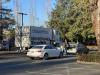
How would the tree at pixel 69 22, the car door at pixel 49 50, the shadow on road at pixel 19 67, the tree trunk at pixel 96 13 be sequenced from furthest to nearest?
the tree at pixel 69 22 → the car door at pixel 49 50 → the tree trunk at pixel 96 13 → the shadow on road at pixel 19 67

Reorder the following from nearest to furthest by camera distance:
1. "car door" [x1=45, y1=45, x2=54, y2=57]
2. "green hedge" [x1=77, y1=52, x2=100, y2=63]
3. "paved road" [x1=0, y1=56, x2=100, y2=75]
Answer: "paved road" [x1=0, y1=56, x2=100, y2=75] < "green hedge" [x1=77, y1=52, x2=100, y2=63] < "car door" [x1=45, y1=45, x2=54, y2=57]

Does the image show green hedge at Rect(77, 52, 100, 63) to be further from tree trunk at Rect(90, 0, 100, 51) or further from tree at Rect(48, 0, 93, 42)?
tree at Rect(48, 0, 93, 42)

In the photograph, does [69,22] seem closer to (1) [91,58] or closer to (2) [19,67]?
(1) [91,58]

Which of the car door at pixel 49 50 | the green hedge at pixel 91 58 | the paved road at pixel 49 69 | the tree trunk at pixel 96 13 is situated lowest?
the paved road at pixel 49 69

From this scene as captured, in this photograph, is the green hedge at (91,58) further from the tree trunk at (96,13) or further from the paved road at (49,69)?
the paved road at (49,69)

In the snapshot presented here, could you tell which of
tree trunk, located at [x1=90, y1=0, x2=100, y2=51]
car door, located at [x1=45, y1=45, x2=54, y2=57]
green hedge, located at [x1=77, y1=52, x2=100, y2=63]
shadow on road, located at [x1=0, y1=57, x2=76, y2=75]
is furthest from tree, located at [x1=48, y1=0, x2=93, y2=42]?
shadow on road, located at [x1=0, y1=57, x2=76, y2=75]

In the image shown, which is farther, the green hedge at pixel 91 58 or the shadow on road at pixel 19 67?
the green hedge at pixel 91 58

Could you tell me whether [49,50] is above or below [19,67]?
above

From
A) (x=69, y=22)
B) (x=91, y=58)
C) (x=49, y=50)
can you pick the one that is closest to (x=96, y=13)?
(x=91, y=58)

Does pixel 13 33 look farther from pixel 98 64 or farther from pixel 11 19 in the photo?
pixel 98 64

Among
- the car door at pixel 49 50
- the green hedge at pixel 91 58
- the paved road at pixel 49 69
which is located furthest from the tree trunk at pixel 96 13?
the car door at pixel 49 50

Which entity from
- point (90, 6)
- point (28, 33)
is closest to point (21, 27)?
point (28, 33)

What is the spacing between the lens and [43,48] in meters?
35.0

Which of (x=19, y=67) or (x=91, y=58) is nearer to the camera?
(x=19, y=67)
